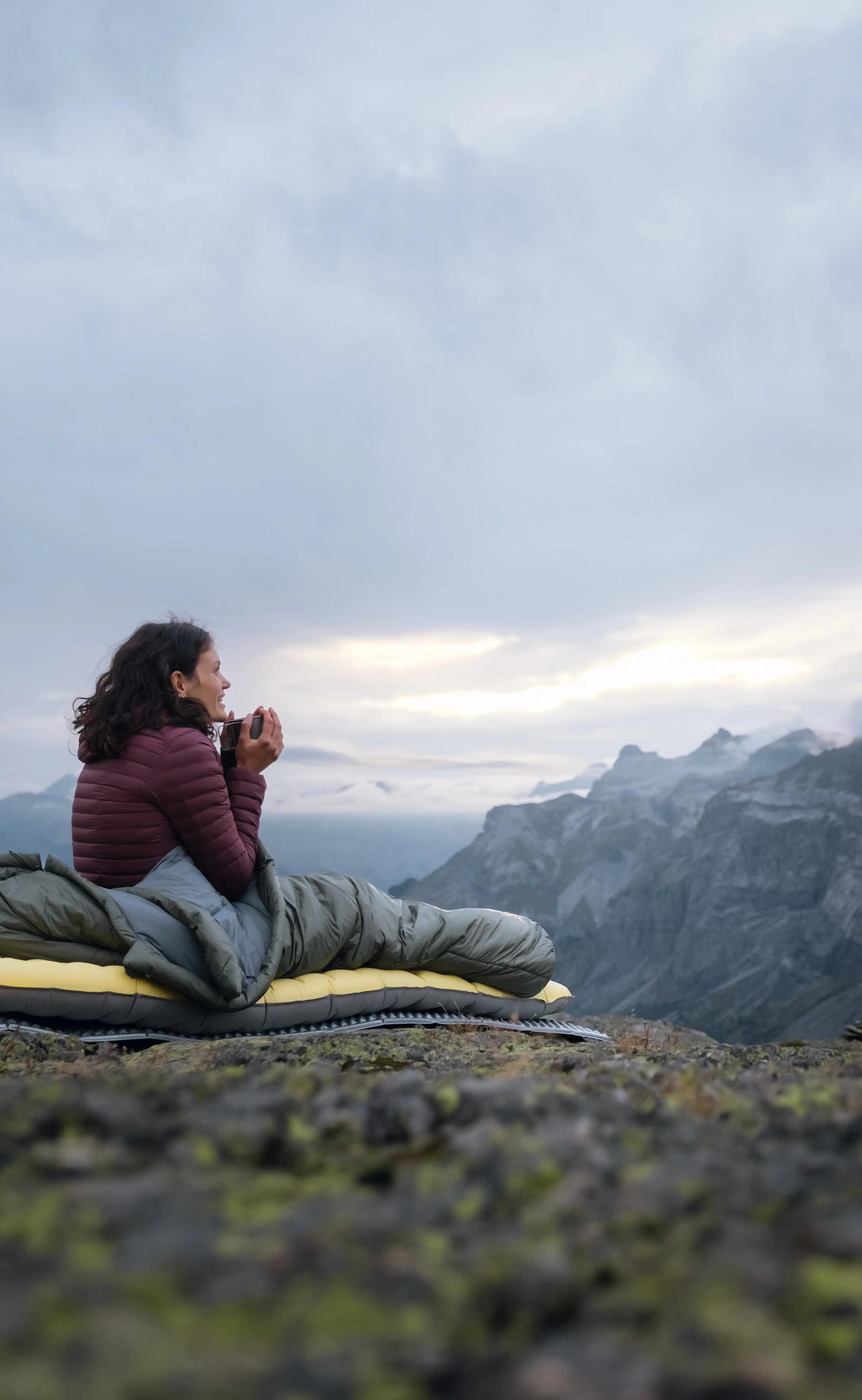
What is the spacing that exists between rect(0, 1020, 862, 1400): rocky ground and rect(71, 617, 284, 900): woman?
4.09 m

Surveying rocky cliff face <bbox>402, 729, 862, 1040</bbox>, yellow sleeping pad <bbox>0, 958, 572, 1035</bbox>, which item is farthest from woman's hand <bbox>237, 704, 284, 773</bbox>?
rocky cliff face <bbox>402, 729, 862, 1040</bbox>

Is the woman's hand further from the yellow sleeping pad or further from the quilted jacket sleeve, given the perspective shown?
the yellow sleeping pad

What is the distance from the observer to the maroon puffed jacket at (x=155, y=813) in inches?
265

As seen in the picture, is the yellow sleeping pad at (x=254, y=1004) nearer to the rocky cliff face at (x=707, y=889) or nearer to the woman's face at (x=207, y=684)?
the woman's face at (x=207, y=684)

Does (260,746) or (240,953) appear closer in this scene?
(240,953)

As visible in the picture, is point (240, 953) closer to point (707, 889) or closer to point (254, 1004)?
point (254, 1004)

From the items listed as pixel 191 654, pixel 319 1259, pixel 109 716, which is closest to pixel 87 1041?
pixel 109 716

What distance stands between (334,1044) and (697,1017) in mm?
132677

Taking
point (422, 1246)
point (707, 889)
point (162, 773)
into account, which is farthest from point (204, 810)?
point (707, 889)

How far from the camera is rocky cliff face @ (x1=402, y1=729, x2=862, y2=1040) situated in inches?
4934

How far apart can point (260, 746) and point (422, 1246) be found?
5922mm

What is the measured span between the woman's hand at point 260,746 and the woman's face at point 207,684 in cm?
27

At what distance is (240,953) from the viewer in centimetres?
668

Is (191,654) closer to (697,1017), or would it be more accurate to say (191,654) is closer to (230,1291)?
(230,1291)
